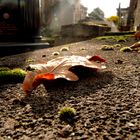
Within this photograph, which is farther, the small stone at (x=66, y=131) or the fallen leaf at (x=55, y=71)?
the fallen leaf at (x=55, y=71)

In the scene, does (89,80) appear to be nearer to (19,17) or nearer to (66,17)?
(19,17)

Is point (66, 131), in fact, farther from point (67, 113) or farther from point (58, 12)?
point (58, 12)

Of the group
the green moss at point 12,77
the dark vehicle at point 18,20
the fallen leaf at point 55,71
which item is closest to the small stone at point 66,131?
the fallen leaf at point 55,71

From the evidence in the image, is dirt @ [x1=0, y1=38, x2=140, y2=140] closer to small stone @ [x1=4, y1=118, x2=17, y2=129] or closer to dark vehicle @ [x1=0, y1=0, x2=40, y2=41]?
small stone @ [x1=4, y1=118, x2=17, y2=129]

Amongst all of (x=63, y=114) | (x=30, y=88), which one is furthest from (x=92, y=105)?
(x=30, y=88)

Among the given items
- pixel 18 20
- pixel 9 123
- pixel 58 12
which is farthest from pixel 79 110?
pixel 58 12

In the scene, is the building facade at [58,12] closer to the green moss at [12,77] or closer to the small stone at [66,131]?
the green moss at [12,77]
